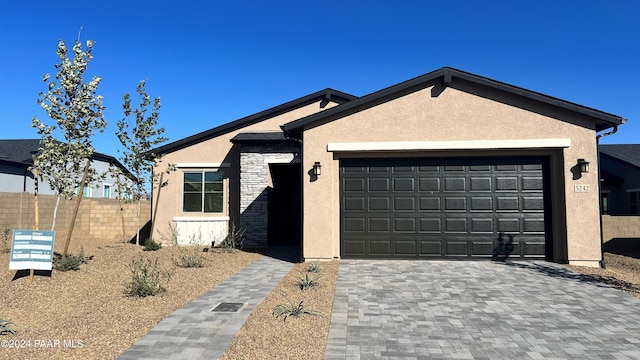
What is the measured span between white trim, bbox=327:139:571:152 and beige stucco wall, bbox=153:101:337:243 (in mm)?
5714

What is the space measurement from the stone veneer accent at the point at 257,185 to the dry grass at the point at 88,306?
13.7 ft

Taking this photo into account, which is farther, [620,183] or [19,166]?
[620,183]

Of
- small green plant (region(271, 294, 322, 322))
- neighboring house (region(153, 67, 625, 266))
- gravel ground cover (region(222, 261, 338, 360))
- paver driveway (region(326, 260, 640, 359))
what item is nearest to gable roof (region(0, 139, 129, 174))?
neighboring house (region(153, 67, 625, 266))

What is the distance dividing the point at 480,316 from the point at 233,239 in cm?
943

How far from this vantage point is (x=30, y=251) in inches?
286

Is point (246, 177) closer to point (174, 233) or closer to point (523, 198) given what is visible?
point (174, 233)

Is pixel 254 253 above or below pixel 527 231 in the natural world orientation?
below

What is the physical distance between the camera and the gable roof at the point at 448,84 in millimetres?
9477

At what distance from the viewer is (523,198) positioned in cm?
1013

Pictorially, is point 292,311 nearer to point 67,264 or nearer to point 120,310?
point 120,310

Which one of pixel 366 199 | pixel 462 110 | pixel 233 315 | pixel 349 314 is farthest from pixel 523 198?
pixel 233 315

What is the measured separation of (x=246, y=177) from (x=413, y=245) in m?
6.85

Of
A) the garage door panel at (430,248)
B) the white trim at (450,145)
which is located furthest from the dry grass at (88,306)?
the garage door panel at (430,248)

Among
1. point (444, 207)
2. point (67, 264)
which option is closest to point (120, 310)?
point (67, 264)
